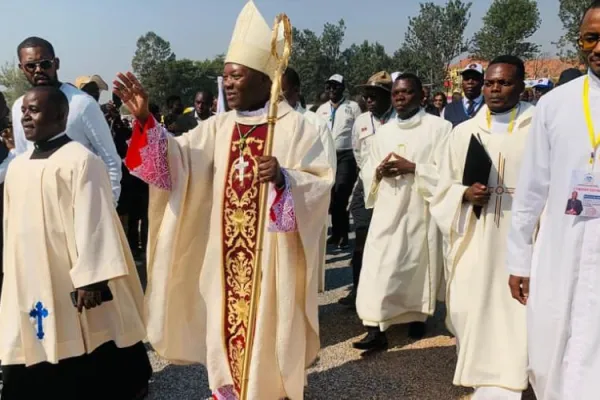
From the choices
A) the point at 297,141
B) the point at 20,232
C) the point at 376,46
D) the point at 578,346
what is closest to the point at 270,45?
the point at 297,141

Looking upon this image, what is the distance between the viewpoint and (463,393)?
409 cm

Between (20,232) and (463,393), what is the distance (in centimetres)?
304

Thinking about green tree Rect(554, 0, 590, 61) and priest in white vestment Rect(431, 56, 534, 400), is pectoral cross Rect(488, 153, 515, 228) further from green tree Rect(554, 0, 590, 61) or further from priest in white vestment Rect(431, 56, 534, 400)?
green tree Rect(554, 0, 590, 61)

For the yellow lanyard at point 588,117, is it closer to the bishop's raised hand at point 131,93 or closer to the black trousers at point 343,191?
the bishop's raised hand at point 131,93

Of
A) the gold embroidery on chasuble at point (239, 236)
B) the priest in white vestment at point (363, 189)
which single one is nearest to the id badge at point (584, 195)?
the gold embroidery on chasuble at point (239, 236)

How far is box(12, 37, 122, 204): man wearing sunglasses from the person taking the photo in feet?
13.8

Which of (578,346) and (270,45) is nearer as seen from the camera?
(578,346)

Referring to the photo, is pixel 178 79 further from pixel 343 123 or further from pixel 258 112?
pixel 258 112

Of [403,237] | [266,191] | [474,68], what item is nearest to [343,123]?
[474,68]

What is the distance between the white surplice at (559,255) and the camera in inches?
104

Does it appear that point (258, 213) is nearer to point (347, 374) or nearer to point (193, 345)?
point (193, 345)

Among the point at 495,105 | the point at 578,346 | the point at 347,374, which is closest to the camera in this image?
the point at 578,346

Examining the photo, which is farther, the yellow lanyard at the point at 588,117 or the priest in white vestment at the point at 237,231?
the priest in white vestment at the point at 237,231

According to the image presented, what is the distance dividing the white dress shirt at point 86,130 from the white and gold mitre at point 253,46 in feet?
4.24
